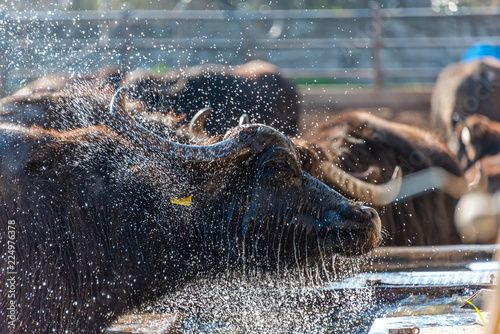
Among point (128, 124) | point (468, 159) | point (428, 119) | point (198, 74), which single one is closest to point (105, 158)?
point (128, 124)

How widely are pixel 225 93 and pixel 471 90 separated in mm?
5725

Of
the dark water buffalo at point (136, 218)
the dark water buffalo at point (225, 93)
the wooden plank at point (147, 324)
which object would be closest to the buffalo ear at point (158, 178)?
the dark water buffalo at point (136, 218)

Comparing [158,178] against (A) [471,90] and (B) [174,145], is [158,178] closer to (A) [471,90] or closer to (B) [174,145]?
(B) [174,145]

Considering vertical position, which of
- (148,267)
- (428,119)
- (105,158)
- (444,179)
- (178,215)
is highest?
(105,158)

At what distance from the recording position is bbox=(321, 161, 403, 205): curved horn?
14.1 ft

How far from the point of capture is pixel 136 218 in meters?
3.12

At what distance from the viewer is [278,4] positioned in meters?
21.7

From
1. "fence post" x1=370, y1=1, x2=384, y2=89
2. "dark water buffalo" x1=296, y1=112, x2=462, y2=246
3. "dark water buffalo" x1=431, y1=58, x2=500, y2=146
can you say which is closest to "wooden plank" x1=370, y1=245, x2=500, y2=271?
"dark water buffalo" x1=296, y1=112, x2=462, y2=246

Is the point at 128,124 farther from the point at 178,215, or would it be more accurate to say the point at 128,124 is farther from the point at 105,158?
Result: the point at 178,215

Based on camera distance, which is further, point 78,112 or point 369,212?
point 78,112

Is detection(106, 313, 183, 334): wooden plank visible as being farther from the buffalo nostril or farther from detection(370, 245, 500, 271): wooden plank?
detection(370, 245, 500, 271): wooden plank

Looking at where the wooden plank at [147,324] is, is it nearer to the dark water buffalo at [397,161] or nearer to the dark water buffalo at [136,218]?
the dark water buffalo at [136,218]

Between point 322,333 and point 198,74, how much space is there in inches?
185

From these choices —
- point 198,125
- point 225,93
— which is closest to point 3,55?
point 225,93
